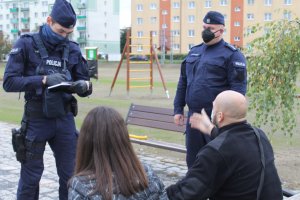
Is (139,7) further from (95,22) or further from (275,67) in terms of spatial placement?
(275,67)

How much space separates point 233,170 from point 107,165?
0.72 m

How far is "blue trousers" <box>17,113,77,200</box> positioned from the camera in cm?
371

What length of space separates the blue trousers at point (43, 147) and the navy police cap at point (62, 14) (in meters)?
0.76

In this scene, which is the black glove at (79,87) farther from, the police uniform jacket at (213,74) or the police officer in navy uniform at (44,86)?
the police uniform jacket at (213,74)

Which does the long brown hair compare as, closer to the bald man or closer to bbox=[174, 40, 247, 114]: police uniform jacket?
the bald man

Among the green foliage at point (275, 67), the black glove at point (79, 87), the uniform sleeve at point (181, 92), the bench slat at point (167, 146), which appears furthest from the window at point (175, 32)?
the black glove at point (79, 87)

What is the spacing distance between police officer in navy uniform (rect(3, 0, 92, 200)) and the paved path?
1440 millimetres

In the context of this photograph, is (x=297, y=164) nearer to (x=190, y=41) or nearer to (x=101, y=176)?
(x=101, y=176)

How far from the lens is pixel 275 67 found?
5.33 m

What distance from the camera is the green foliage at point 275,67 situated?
17.3ft

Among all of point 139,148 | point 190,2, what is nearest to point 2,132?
point 139,148

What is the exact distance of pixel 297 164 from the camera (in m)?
6.75

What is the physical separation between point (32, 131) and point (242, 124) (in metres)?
1.78

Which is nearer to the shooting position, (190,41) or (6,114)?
(6,114)
